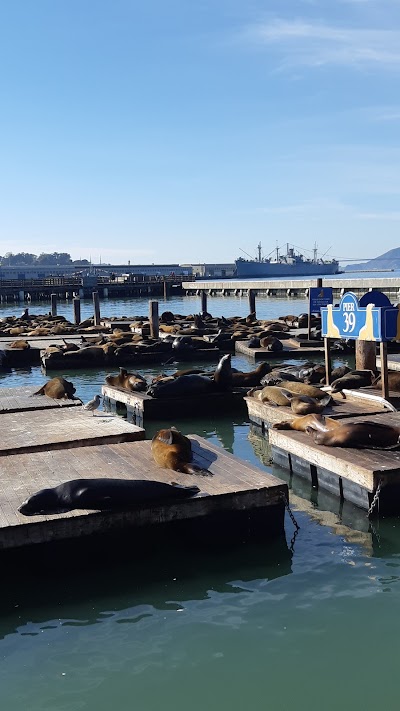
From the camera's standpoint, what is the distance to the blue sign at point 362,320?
8.05 m

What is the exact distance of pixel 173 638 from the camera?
409 centimetres

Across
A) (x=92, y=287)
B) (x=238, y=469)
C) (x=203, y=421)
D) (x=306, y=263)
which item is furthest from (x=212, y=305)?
(x=306, y=263)

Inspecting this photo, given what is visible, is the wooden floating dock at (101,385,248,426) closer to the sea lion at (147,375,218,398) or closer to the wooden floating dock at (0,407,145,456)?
the sea lion at (147,375,218,398)

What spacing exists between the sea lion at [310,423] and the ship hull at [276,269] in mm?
117949

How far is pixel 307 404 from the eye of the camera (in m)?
8.12

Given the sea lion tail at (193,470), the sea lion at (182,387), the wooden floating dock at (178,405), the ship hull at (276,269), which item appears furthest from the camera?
the ship hull at (276,269)

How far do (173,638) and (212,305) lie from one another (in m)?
41.4

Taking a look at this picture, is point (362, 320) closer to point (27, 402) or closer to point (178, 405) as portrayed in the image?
point (178, 405)

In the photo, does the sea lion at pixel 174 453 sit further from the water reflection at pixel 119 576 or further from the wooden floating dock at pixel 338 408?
the wooden floating dock at pixel 338 408

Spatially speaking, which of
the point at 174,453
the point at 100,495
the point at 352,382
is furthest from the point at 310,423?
the point at 100,495

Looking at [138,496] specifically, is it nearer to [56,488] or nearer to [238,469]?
[56,488]

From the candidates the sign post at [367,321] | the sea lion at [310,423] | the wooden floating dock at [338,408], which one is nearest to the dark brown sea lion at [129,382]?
the wooden floating dock at [338,408]

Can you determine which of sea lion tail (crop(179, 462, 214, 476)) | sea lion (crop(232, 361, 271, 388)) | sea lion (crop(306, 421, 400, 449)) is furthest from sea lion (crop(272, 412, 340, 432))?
sea lion (crop(232, 361, 271, 388))

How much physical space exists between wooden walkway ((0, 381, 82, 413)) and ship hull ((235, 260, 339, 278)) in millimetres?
115767
